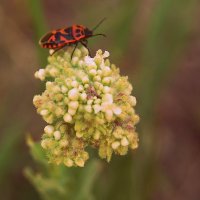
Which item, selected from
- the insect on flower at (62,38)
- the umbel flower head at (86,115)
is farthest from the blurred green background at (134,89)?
the umbel flower head at (86,115)

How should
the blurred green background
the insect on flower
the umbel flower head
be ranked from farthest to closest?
1. the blurred green background
2. the insect on flower
3. the umbel flower head

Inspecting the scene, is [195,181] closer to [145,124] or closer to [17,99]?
[145,124]

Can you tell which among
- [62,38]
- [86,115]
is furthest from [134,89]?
[86,115]

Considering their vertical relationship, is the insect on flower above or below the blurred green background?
below

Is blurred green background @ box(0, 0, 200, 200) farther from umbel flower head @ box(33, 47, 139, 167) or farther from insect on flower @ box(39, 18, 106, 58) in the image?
umbel flower head @ box(33, 47, 139, 167)

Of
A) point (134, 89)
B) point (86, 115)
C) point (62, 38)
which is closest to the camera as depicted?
point (86, 115)

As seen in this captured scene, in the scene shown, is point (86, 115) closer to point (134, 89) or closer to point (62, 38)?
point (62, 38)

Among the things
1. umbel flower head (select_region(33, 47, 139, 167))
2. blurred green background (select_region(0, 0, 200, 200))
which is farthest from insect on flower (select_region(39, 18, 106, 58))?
blurred green background (select_region(0, 0, 200, 200))
